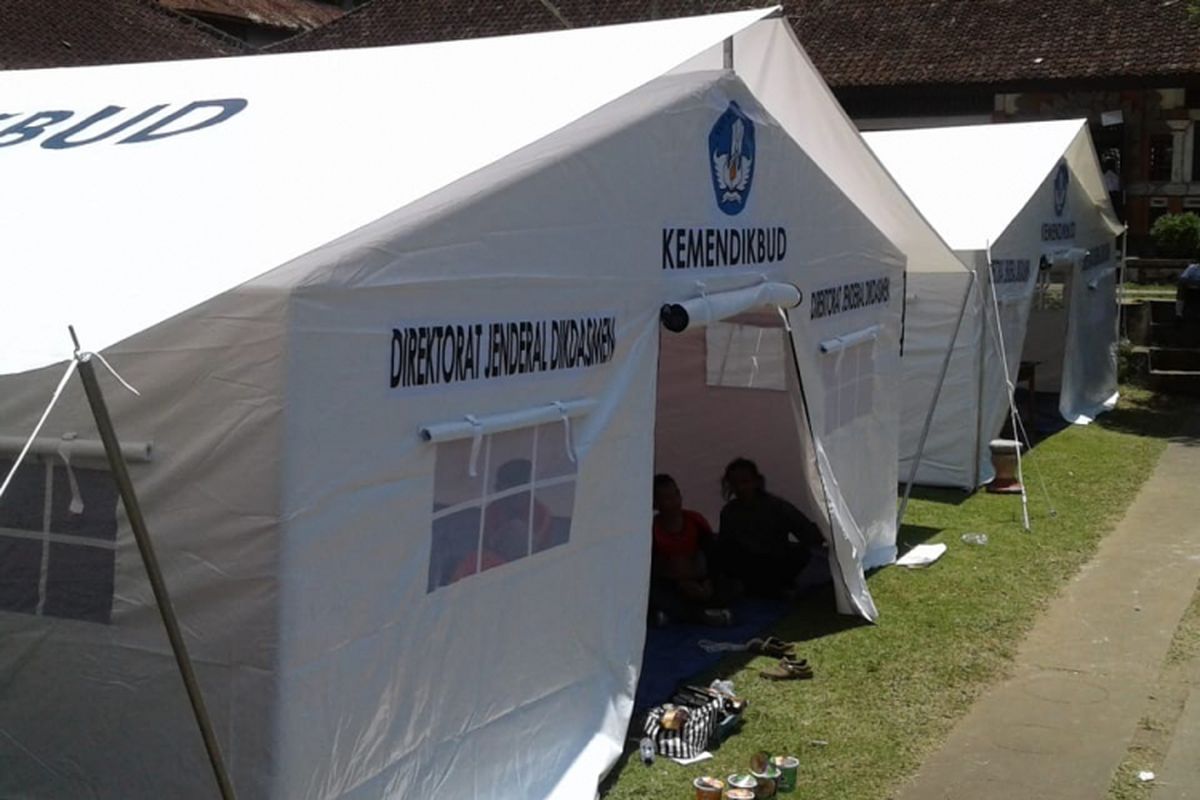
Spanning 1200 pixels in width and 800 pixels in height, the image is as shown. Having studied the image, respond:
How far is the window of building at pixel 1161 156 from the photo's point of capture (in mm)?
26750

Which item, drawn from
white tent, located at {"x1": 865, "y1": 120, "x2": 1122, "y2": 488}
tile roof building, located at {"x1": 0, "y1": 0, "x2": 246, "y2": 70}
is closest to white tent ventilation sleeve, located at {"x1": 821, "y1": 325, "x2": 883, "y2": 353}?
white tent, located at {"x1": 865, "y1": 120, "x2": 1122, "y2": 488}

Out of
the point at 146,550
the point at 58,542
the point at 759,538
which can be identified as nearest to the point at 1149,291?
the point at 759,538

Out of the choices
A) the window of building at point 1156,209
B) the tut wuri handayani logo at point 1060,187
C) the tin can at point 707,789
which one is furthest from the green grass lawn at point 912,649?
the window of building at point 1156,209

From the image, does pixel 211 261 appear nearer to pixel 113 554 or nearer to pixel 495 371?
pixel 113 554

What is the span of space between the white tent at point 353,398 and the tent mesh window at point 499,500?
1 centimetres

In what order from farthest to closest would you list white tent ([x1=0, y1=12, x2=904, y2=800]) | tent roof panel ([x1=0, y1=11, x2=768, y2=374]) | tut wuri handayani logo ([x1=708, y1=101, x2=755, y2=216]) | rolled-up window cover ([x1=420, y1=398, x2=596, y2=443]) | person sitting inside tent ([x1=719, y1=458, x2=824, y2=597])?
person sitting inside tent ([x1=719, y1=458, x2=824, y2=597]) → tut wuri handayani logo ([x1=708, y1=101, x2=755, y2=216]) → rolled-up window cover ([x1=420, y1=398, x2=596, y2=443]) → white tent ([x1=0, y1=12, x2=904, y2=800]) → tent roof panel ([x1=0, y1=11, x2=768, y2=374])

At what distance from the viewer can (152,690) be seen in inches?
165

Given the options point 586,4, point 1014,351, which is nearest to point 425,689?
point 1014,351

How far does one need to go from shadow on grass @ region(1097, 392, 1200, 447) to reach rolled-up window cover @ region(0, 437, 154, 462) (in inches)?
498

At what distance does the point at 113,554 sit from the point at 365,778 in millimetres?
982

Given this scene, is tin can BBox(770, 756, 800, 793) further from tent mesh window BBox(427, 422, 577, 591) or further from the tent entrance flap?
the tent entrance flap

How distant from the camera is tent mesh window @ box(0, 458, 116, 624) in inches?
168

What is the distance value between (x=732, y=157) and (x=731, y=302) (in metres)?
0.73

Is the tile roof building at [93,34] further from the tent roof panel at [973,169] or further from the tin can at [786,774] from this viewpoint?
the tin can at [786,774]
